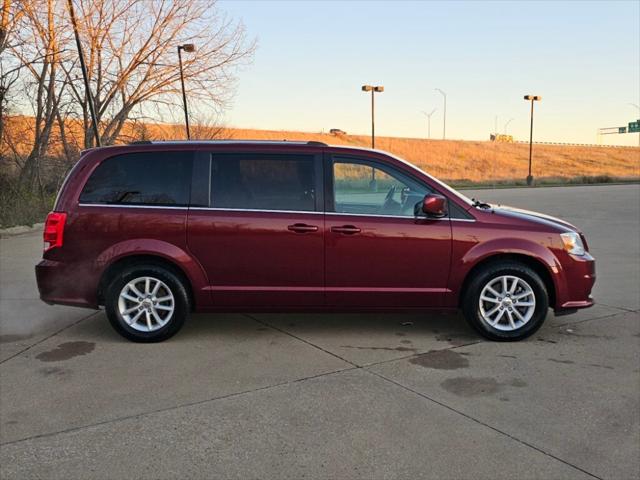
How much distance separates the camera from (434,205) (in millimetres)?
5031

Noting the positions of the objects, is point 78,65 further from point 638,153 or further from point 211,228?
point 638,153


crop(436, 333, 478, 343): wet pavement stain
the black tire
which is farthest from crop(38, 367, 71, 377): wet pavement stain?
crop(436, 333, 478, 343): wet pavement stain

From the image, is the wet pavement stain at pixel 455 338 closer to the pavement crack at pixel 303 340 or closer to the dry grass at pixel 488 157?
the pavement crack at pixel 303 340

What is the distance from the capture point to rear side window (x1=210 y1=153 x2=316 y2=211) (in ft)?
17.1

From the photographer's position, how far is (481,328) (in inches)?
207

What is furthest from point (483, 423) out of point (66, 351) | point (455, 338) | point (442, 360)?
point (66, 351)

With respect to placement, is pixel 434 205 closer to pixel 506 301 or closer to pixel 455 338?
pixel 506 301

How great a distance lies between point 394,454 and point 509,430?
803 mm

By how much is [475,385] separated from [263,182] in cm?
257

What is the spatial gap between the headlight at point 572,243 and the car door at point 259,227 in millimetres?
2275

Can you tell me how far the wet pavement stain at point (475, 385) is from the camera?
4055 millimetres

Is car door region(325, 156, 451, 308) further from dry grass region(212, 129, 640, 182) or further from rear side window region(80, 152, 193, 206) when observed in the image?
dry grass region(212, 129, 640, 182)

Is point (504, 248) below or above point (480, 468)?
above

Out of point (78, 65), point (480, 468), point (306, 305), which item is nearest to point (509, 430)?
point (480, 468)
